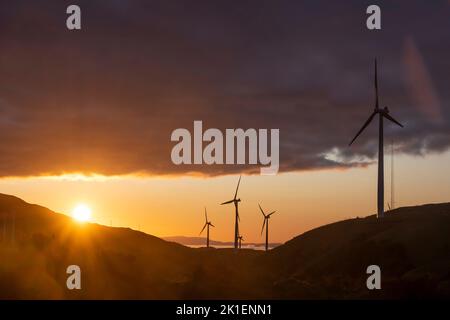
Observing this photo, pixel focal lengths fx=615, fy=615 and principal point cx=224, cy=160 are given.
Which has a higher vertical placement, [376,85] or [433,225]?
[376,85]

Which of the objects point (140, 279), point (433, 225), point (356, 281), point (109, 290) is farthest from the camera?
point (433, 225)

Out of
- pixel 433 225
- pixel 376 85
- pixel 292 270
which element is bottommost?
pixel 292 270

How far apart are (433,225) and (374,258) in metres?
18.0

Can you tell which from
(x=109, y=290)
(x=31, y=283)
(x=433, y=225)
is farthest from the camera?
(x=433, y=225)

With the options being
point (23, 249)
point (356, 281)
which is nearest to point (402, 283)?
point (356, 281)

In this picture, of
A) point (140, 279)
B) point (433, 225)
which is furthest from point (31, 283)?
point (433, 225)

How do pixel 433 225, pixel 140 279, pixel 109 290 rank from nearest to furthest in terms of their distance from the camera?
1. pixel 109 290
2. pixel 140 279
3. pixel 433 225

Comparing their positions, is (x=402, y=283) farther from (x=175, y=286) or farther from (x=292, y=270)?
(x=292, y=270)

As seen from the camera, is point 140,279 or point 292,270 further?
point 292,270

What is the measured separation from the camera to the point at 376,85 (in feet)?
479

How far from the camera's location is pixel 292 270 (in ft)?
572
